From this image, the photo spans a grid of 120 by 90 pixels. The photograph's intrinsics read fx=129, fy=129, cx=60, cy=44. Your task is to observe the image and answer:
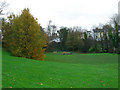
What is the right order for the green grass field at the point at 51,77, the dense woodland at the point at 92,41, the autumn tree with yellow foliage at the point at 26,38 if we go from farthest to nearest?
the dense woodland at the point at 92,41, the autumn tree with yellow foliage at the point at 26,38, the green grass field at the point at 51,77

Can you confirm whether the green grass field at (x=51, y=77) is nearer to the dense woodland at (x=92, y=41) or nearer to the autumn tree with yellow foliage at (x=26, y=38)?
the autumn tree with yellow foliage at (x=26, y=38)

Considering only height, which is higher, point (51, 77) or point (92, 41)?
point (92, 41)

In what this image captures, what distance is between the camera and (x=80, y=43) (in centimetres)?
4275

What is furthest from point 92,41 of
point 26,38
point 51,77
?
point 51,77

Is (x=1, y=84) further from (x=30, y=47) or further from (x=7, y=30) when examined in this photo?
(x=7, y=30)

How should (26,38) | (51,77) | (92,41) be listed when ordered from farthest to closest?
(92,41) < (26,38) < (51,77)

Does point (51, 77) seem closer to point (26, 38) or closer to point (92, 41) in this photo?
point (26, 38)

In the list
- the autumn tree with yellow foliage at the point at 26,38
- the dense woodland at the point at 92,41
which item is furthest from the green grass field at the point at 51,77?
the dense woodland at the point at 92,41

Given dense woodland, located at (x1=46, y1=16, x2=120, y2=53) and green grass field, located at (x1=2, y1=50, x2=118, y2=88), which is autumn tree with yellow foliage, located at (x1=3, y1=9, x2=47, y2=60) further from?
dense woodland, located at (x1=46, y1=16, x2=120, y2=53)

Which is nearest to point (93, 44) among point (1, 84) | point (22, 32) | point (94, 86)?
point (22, 32)

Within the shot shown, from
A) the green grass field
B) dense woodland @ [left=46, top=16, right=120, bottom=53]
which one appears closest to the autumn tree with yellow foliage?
the green grass field

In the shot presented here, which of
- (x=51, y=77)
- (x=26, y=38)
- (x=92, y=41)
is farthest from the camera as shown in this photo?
(x=92, y=41)

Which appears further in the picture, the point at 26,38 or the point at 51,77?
the point at 26,38

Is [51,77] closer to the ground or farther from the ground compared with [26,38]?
closer to the ground
